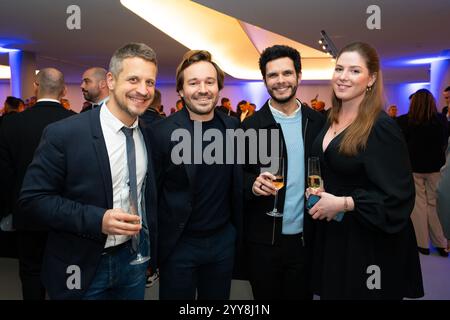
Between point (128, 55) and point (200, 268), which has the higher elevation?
point (128, 55)

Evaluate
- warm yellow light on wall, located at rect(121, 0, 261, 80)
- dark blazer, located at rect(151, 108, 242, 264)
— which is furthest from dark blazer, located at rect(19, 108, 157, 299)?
warm yellow light on wall, located at rect(121, 0, 261, 80)

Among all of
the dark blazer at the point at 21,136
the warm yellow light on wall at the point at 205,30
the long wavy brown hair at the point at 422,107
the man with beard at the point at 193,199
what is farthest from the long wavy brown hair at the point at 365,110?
the warm yellow light on wall at the point at 205,30

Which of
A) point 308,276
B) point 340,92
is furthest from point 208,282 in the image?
point 340,92

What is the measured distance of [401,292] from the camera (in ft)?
6.57

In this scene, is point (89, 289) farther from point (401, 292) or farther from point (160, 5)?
point (160, 5)

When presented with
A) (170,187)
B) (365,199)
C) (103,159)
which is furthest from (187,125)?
(365,199)

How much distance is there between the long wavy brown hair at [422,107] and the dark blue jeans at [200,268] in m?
3.79

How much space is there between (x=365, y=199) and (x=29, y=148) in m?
2.51

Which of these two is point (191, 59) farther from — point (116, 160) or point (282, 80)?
point (116, 160)

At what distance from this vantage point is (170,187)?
6.89ft

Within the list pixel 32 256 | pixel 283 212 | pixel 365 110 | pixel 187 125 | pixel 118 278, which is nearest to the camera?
pixel 118 278

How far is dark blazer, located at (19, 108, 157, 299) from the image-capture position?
1592 mm

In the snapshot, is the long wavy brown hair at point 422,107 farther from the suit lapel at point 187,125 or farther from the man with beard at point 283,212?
the suit lapel at point 187,125

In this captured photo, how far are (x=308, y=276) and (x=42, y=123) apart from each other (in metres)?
2.27
